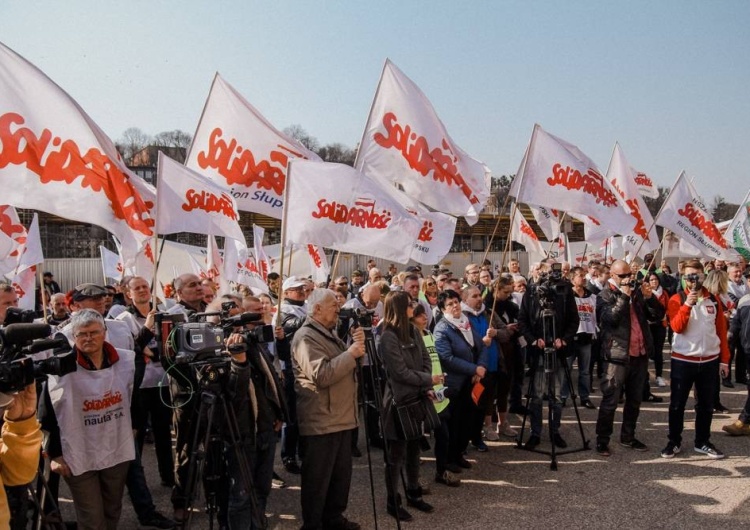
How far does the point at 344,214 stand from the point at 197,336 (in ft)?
8.97

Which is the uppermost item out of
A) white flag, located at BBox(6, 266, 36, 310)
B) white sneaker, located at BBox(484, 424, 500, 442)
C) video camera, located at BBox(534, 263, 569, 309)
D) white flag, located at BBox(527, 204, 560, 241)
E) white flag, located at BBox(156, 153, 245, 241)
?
white flag, located at BBox(527, 204, 560, 241)

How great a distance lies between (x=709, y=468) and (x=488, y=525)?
9.26 feet

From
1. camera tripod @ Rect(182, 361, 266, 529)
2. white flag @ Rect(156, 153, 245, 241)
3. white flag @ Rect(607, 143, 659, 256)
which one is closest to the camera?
camera tripod @ Rect(182, 361, 266, 529)

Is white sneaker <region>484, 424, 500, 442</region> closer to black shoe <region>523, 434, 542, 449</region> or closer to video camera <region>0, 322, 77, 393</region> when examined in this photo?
black shoe <region>523, 434, 542, 449</region>

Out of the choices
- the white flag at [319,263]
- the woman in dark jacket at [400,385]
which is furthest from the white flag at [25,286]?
the woman in dark jacket at [400,385]

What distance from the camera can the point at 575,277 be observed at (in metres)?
9.24

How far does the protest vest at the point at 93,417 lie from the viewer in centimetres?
395

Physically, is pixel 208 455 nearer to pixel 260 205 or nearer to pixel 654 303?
pixel 260 205

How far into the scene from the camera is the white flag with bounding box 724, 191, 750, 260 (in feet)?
37.4

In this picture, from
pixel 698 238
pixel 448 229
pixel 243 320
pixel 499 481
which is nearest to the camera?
pixel 243 320

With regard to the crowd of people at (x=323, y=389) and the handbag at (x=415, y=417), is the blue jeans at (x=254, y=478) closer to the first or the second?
the crowd of people at (x=323, y=389)

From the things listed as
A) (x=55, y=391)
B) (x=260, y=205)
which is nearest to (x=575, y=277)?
(x=260, y=205)

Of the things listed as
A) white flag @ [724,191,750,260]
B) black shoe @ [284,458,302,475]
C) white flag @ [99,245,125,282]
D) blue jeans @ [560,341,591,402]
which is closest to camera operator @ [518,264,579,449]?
blue jeans @ [560,341,591,402]

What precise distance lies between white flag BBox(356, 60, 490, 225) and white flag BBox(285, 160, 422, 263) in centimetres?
71
